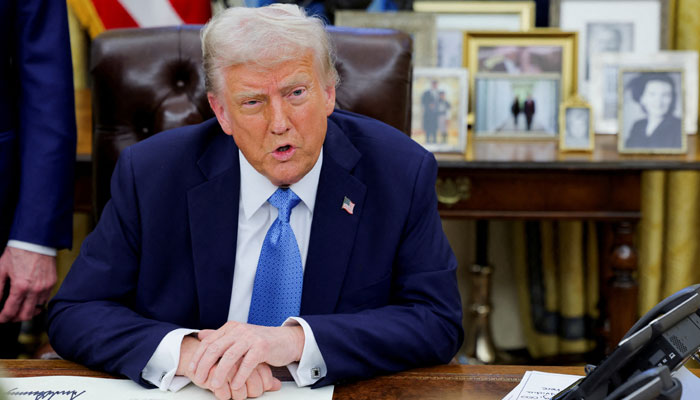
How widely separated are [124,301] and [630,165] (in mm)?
1442

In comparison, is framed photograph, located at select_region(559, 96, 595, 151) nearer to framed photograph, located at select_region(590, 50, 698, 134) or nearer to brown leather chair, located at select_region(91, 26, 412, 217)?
framed photograph, located at select_region(590, 50, 698, 134)

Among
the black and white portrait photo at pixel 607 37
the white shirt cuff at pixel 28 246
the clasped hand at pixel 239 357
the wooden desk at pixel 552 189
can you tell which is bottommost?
the clasped hand at pixel 239 357

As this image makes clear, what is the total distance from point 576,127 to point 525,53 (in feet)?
1.33

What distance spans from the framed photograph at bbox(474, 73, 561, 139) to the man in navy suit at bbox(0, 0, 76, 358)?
4.35ft

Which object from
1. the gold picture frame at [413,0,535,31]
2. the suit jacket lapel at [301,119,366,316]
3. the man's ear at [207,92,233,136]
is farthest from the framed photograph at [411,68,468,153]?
the man's ear at [207,92,233,136]

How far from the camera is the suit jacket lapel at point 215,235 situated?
58.9 inches

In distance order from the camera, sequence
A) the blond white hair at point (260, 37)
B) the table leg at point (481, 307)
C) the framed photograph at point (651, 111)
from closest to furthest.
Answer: the blond white hair at point (260, 37), the framed photograph at point (651, 111), the table leg at point (481, 307)

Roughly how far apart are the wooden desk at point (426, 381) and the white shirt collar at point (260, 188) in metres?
0.41

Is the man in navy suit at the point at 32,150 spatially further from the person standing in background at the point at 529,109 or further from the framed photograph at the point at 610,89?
the framed photograph at the point at 610,89

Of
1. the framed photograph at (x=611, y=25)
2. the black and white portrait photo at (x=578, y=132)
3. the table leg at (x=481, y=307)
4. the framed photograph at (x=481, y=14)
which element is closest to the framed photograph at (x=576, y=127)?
the black and white portrait photo at (x=578, y=132)

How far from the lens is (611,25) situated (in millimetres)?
2822

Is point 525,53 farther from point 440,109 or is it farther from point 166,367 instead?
point 166,367

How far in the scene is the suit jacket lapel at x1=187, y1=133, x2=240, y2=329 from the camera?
4.91ft

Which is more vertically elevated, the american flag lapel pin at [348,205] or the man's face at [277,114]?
the man's face at [277,114]
